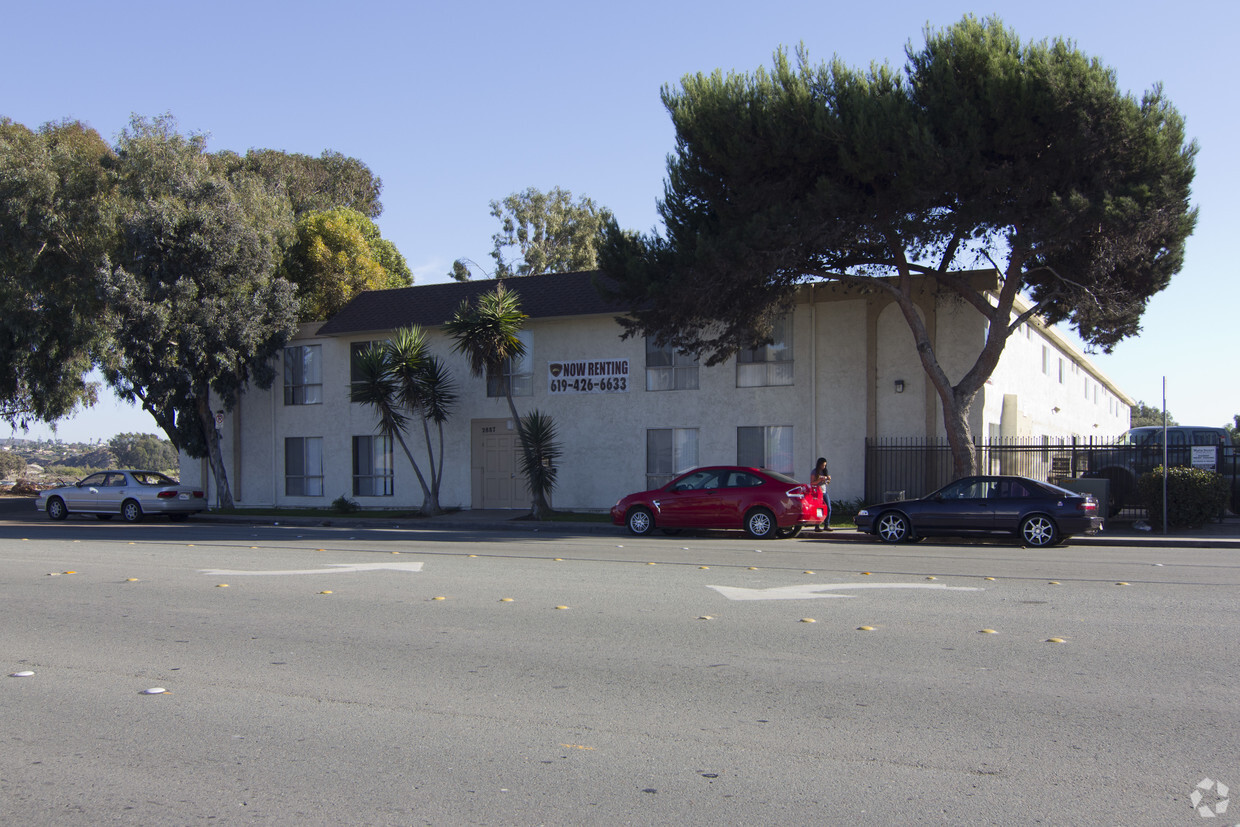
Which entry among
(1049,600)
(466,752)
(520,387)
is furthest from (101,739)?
(520,387)

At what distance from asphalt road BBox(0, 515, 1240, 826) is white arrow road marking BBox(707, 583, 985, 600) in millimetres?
70

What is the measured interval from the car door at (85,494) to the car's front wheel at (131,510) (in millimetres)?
740

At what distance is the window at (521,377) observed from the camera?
2723cm

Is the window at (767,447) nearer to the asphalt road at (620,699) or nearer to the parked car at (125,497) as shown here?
the asphalt road at (620,699)

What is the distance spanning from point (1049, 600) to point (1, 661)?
9.36 meters

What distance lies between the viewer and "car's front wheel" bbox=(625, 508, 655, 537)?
786 inches

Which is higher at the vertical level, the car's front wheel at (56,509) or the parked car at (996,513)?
the parked car at (996,513)

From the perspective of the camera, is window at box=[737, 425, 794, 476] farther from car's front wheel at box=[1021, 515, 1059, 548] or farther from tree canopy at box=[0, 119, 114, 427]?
tree canopy at box=[0, 119, 114, 427]

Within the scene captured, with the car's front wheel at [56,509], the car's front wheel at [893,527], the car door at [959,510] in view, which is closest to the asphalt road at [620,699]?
the car door at [959,510]

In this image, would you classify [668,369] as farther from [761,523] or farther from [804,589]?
[804,589]

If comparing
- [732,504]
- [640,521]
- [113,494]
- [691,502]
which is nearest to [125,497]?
[113,494]

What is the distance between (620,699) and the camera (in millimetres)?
6141

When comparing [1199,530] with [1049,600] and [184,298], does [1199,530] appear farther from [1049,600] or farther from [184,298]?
[184,298]

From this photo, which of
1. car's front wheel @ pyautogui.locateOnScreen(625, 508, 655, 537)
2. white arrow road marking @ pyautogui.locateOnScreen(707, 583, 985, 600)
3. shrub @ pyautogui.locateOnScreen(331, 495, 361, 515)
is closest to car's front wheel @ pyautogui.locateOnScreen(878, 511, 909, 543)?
car's front wheel @ pyautogui.locateOnScreen(625, 508, 655, 537)
